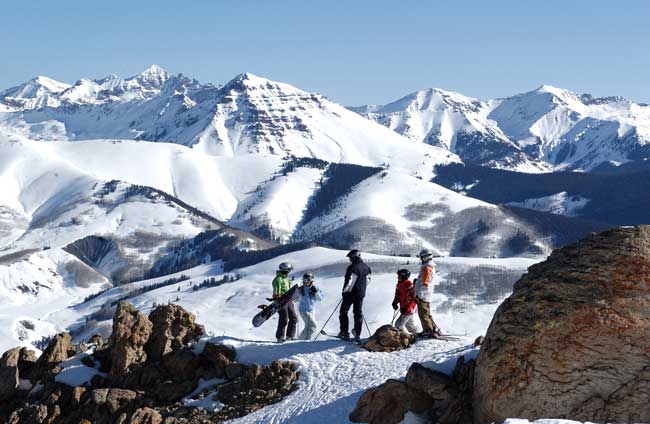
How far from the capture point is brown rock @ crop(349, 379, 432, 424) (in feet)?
79.6

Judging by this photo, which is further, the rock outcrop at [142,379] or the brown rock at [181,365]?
the brown rock at [181,365]

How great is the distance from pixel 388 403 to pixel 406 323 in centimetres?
841

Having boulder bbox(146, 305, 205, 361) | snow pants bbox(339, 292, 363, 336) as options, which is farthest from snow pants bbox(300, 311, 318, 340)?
boulder bbox(146, 305, 205, 361)

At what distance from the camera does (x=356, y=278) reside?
33062 millimetres

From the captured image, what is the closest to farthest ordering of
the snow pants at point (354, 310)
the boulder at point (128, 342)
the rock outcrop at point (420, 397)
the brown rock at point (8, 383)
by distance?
the rock outcrop at point (420, 397) < the snow pants at point (354, 310) < the boulder at point (128, 342) < the brown rock at point (8, 383)

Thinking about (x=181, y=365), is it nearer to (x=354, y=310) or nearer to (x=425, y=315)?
(x=354, y=310)

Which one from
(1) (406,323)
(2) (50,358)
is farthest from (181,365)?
(1) (406,323)

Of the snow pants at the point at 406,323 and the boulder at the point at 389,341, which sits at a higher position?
the snow pants at the point at 406,323

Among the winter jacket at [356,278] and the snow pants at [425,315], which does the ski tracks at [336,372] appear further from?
the winter jacket at [356,278]

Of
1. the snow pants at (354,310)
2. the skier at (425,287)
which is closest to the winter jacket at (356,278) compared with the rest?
the snow pants at (354,310)

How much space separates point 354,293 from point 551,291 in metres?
12.3

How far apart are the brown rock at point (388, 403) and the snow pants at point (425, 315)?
23.3 ft

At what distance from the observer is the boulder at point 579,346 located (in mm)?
20641

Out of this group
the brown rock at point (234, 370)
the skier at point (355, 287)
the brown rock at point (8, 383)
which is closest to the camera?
the brown rock at point (234, 370)
